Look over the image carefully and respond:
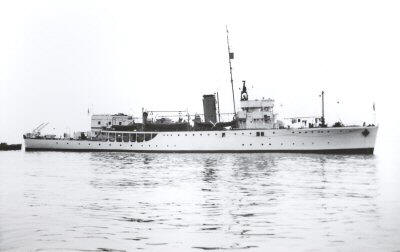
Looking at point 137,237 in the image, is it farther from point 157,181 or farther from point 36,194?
point 157,181

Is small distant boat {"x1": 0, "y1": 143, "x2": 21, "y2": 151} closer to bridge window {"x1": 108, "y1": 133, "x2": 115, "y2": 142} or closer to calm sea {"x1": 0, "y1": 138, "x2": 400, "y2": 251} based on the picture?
bridge window {"x1": 108, "y1": 133, "x2": 115, "y2": 142}

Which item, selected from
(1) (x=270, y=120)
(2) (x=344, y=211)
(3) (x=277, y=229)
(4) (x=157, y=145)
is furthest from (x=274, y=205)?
(4) (x=157, y=145)

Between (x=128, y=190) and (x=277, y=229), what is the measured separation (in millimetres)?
11664

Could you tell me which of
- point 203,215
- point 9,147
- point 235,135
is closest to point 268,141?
point 235,135

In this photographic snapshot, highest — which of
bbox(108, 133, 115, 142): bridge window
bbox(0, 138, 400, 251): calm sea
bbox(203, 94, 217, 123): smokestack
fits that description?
bbox(203, 94, 217, 123): smokestack

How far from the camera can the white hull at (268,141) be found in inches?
2192

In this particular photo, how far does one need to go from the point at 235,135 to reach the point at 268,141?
4.47m

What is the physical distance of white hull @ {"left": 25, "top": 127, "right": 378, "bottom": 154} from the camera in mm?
55688

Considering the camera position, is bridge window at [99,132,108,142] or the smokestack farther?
bridge window at [99,132,108,142]

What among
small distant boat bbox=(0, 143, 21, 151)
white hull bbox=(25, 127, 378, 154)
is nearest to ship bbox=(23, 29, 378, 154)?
white hull bbox=(25, 127, 378, 154)

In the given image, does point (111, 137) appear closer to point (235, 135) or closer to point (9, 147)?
point (235, 135)

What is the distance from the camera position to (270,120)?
2388 inches

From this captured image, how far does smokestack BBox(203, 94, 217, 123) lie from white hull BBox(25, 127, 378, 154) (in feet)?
10.7

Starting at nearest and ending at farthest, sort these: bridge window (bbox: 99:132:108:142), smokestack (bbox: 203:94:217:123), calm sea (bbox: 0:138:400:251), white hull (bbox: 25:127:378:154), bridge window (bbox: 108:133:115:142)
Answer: calm sea (bbox: 0:138:400:251) → white hull (bbox: 25:127:378:154) → smokestack (bbox: 203:94:217:123) → bridge window (bbox: 108:133:115:142) → bridge window (bbox: 99:132:108:142)
